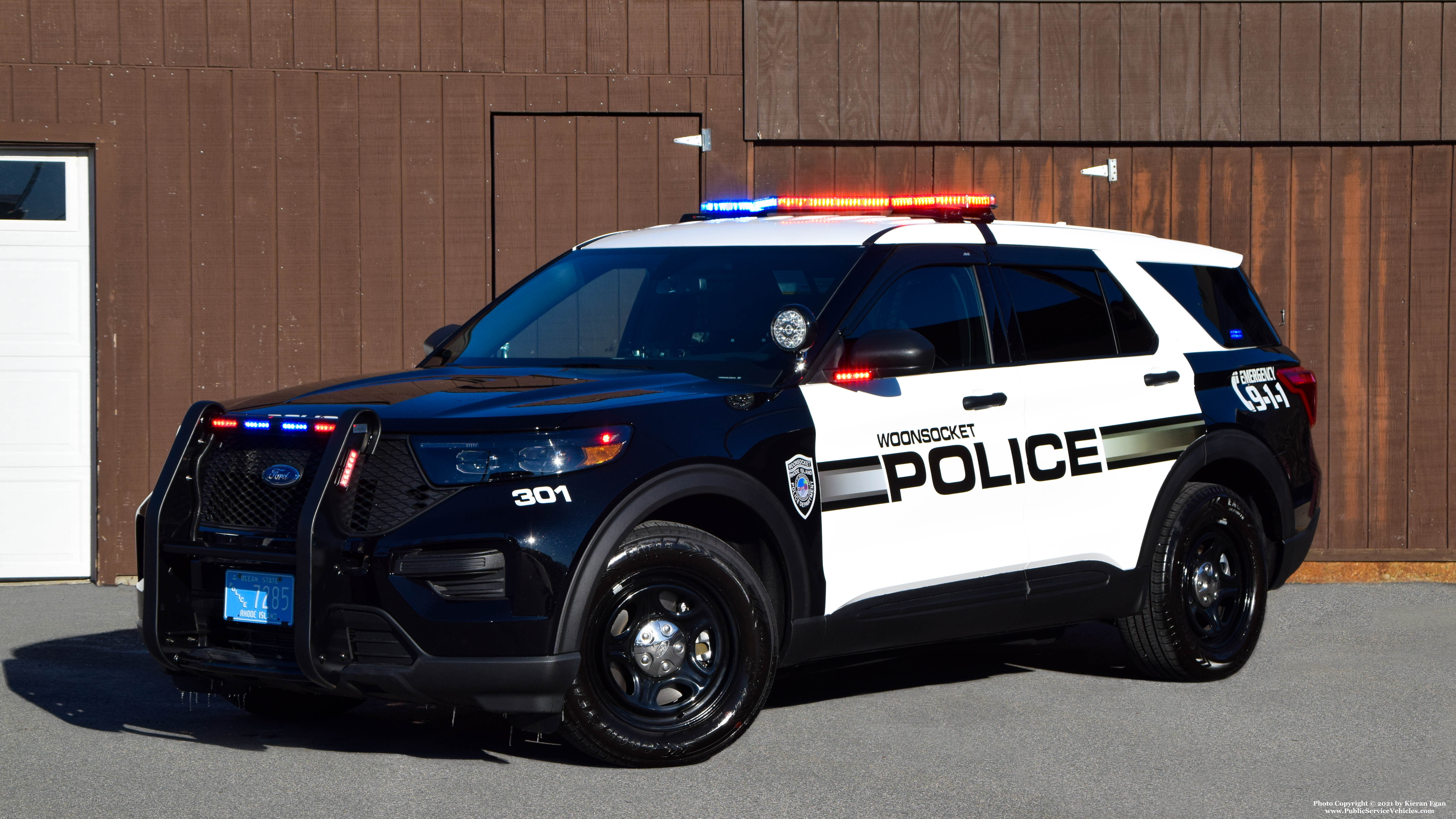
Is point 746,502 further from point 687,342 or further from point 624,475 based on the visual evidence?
point 687,342

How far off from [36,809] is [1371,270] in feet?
29.3

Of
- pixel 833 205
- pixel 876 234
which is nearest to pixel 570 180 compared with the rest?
pixel 833 205

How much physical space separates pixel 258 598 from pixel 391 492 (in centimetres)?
59

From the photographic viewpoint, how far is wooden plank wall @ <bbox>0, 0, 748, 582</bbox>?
1005 centimetres

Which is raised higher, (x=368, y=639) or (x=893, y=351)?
(x=893, y=351)

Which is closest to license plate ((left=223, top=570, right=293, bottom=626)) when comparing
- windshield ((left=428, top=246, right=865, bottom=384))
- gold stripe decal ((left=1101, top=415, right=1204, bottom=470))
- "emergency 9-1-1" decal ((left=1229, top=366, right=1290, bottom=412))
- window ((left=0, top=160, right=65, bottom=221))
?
windshield ((left=428, top=246, right=865, bottom=384))

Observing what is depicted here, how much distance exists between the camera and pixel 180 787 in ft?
16.5

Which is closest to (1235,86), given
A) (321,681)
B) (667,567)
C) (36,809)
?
(667,567)

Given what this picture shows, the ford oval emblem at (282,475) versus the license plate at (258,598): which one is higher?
the ford oval emblem at (282,475)

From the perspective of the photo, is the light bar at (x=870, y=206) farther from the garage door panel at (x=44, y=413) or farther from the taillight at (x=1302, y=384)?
the garage door panel at (x=44, y=413)

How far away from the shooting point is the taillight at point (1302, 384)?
7.41 meters

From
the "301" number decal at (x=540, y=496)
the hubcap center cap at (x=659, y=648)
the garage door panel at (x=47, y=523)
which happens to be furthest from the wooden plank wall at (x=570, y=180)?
the "301" number decal at (x=540, y=496)

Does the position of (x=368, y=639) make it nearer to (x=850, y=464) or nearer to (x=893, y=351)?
(x=850, y=464)

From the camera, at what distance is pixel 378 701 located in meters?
6.64
